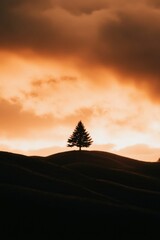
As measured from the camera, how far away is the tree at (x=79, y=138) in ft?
426

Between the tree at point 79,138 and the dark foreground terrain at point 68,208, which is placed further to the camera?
the tree at point 79,138

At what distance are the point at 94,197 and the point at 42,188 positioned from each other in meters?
7.35

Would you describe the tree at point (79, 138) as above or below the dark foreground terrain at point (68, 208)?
above

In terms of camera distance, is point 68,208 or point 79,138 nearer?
point 68,208

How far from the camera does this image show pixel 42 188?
57.6 m

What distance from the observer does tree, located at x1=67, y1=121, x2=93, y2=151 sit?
426ft

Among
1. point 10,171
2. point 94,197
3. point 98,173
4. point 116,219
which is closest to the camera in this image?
point 116,219

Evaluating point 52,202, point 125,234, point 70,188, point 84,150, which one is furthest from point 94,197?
point 84,150

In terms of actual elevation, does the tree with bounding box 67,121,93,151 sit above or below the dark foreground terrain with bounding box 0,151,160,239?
above

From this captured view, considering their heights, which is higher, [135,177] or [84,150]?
[84,150]

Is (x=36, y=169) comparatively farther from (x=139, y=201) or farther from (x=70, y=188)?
(x=139, y=201)

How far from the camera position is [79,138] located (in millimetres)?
130125

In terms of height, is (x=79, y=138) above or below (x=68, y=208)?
above

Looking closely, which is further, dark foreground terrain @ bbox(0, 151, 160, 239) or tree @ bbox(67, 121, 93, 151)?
tree @ bbox(67, 121, 93, 151)
